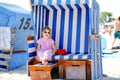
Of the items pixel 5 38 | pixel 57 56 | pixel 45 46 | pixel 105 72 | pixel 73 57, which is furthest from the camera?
pixel 5 38

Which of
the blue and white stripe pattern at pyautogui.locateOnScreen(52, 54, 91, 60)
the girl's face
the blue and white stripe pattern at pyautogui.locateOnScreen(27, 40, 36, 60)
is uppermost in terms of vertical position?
the girl's face

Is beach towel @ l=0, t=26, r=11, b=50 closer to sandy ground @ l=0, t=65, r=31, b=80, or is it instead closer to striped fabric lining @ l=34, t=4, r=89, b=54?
sandy ground @ l=0, t=65, r=31, b=80

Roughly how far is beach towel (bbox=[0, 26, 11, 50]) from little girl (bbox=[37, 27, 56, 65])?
1368mm

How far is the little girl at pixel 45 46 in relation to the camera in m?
8.59

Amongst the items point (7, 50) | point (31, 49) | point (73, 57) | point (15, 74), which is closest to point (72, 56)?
point (73, 57)

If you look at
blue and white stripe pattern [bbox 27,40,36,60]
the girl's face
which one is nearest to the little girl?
the girl's face

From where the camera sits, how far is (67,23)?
924 cm

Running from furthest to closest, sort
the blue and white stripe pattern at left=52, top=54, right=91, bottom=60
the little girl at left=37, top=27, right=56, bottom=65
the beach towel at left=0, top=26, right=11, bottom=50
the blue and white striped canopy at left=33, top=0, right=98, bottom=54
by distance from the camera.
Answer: the beach towel at left=0, top=26, right=11, bottom=50 < the blue and white striped canopy at left=33, top=0, right=98, bottom=54 < the little girl at left=37, top=27, right=56, bottom=65 < the blue and white stripe pattern at left=52, top=54, right=91, bottom=60

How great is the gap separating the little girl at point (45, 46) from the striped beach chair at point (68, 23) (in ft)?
0.55

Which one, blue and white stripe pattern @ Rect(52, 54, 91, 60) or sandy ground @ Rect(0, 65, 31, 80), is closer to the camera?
blue and white stripe pattern @ Rect(52, 54, 91, 60)

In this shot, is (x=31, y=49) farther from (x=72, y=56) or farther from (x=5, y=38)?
(x=5, y=38)

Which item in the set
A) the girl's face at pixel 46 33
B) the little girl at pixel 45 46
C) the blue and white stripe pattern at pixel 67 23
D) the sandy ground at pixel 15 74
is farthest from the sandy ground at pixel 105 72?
the girl's face at pixel 46 33

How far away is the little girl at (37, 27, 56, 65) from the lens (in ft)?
28.2

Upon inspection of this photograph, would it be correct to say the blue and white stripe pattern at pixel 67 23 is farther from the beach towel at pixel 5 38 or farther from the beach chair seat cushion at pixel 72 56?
the beach towel at pixel 5 38
